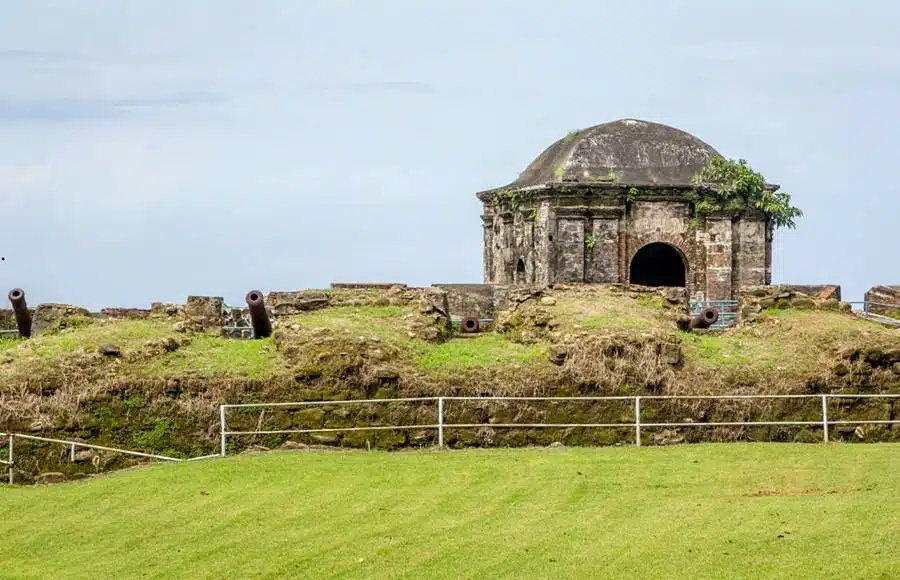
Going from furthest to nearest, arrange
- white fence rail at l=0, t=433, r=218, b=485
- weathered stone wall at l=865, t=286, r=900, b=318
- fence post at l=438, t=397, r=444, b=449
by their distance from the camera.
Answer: weathered stone wall at l=865, t=286, r=900, b=318
white fence rail at l=0, t=433, r=218, b=485
fence post at l=438, t=397, r=444, b=449

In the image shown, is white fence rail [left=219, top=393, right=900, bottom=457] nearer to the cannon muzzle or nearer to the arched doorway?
the cannon muzzle

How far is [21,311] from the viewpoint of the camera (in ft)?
97.6

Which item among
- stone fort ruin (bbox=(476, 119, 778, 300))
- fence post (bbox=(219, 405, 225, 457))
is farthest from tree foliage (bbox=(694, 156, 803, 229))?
fence post (bbox=(219, 405, 225, 457))

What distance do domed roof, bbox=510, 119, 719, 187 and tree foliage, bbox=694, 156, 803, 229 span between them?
442mm

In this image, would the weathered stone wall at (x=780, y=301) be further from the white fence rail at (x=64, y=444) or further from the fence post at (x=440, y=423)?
the white fence rail at (x=64, y=444)

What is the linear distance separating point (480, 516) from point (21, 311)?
584 inches

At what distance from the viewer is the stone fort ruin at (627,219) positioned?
3797cm

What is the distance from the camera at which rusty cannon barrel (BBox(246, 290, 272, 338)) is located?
1061 inches

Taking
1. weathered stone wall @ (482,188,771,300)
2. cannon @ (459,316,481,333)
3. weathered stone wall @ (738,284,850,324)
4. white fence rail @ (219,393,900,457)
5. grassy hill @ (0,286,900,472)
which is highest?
weathered stone wall @ (482,188,771,300)

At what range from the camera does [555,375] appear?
78.8ft

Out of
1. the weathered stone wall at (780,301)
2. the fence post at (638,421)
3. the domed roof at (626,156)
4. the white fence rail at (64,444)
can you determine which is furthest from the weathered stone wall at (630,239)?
the white fence rail at (64,444)

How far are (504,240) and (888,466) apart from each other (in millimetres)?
21216

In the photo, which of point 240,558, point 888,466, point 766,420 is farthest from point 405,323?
point 240,558

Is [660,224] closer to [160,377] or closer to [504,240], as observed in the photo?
[504,240]
